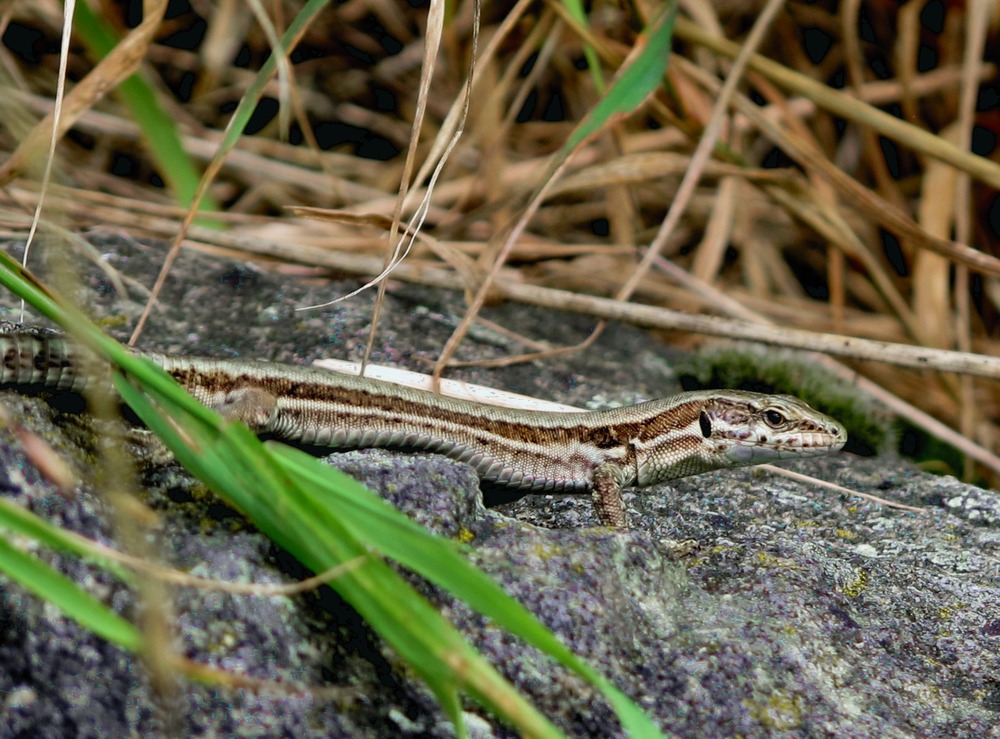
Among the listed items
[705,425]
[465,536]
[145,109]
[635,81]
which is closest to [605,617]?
[465,536]

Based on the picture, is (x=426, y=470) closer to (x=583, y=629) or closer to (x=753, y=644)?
(x=583, y=629)

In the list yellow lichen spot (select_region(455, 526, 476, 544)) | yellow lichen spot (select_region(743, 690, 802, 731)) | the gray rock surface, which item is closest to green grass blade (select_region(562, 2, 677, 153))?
the gray rock surface

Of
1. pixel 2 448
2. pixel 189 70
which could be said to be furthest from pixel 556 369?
pixel 189 70

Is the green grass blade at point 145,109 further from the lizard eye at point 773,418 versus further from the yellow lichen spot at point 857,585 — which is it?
the yellow lichen spot at point 857,585

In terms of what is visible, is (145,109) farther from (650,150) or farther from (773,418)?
(650,150)

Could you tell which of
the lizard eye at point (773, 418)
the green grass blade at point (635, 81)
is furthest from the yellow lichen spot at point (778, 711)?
the green grass blade at point (635, 81)

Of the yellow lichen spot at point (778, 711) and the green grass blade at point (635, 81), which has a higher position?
the green grass blade at point (635, 81)
